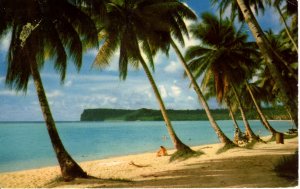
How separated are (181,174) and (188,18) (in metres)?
7.78

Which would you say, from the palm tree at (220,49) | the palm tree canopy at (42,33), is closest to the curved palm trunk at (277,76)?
the palm tree canopy at (42,33)

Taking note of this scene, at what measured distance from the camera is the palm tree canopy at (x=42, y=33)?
893 cm

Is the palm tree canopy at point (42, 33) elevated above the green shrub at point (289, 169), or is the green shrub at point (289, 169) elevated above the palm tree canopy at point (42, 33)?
the palm tree canopy at point (42, 33)

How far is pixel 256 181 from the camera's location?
677cm

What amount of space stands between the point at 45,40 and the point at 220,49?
1131 centimetres

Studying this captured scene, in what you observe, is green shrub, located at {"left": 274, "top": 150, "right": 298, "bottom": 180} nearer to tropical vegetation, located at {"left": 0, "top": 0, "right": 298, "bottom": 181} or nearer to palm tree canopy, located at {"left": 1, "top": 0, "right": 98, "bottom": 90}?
tropical vegetation, located at {"left": 0, "top": 0, "right": 298, "bottom": 181}

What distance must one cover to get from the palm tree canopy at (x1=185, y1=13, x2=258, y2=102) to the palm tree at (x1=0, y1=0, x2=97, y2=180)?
9.53 meters

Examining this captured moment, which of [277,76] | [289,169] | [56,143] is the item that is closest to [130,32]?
[56,143]

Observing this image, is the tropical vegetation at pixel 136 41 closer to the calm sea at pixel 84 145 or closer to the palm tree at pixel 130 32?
the palm tree at pixel 130 32

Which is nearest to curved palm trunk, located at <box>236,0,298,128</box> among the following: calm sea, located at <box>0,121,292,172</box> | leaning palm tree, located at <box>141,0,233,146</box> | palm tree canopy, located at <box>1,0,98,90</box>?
palm tree canopy, located at <box>1,0,98,90</box>

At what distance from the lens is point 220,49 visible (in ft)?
59.9

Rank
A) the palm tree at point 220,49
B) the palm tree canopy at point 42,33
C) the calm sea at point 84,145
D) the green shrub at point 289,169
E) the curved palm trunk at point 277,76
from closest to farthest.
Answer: the curved palm trunk at point 277,76, the green shrub at point 289,169, the palm tree canopy at point 42,33, the palm tree at point 220,49, the calm sea at point 84,145

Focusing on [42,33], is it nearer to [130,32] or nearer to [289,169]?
[130,32]

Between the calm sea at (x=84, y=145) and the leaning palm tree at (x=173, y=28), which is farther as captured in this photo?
the calm sea at (x=84, y=145)
